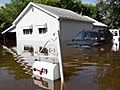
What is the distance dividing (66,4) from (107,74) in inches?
1927

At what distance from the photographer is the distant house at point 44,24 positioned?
29359 millimetres

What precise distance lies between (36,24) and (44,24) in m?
1.65

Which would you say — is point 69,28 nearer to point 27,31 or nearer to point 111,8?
point 27,31

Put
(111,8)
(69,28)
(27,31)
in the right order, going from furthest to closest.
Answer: (111,8)
(27,31)
(69,28)

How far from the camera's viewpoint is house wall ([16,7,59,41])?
2972 centimetres

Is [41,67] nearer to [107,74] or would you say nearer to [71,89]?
[71,89]

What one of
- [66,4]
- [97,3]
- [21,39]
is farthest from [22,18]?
[66,4]

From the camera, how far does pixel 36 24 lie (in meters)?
31.7

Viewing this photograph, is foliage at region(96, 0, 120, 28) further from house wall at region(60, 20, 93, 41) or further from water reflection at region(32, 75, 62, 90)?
water reflection at region(32, 75, 62, 90)

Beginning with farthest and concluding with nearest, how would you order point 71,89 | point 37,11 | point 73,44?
point 37,11
point 73,44
point 71,89

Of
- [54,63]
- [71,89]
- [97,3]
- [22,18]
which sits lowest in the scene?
[71,89]

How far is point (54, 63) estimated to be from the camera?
815cm

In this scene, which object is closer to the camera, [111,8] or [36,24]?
[36,24]

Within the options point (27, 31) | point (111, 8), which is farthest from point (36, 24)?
point (111, 8)
